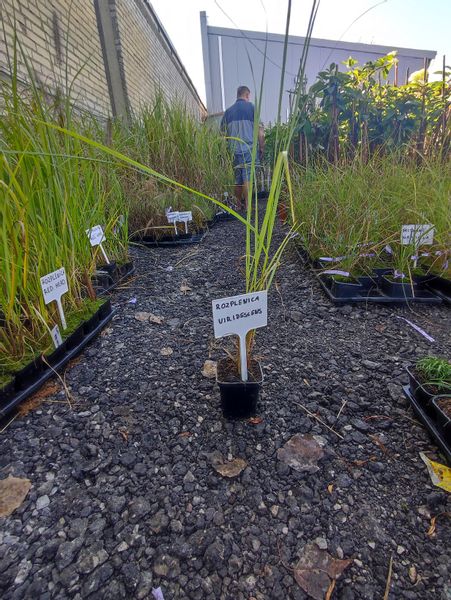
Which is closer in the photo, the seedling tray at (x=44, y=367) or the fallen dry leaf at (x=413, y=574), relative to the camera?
the fallen dry leaf at (x=413, y=574)

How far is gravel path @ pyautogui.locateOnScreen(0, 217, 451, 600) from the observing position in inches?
19.2

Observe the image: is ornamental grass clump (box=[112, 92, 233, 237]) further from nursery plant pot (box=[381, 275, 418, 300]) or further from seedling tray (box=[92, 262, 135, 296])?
nursery plant pot (box=[381, 275, 418, 300])

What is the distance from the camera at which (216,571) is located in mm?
494

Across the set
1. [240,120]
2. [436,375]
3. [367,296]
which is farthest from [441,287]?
[240,120]

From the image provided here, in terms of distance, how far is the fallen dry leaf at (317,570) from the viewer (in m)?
0.47

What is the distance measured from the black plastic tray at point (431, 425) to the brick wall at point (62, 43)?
2839 millimetres

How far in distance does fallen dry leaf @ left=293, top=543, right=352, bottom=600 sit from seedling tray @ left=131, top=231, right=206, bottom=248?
7.04 feet

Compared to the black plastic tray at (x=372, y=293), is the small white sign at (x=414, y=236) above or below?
above

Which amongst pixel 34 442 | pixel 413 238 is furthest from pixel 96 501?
pixel 413 238

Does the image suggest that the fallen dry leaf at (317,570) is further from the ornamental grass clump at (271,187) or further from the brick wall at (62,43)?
the brick wall at (62,43)

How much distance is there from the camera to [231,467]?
668 millimetres

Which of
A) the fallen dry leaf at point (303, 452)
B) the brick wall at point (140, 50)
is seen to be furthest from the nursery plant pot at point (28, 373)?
the brick wall at point (140, 50)

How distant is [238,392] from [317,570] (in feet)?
1.16

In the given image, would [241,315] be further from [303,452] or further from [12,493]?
[12,493]
